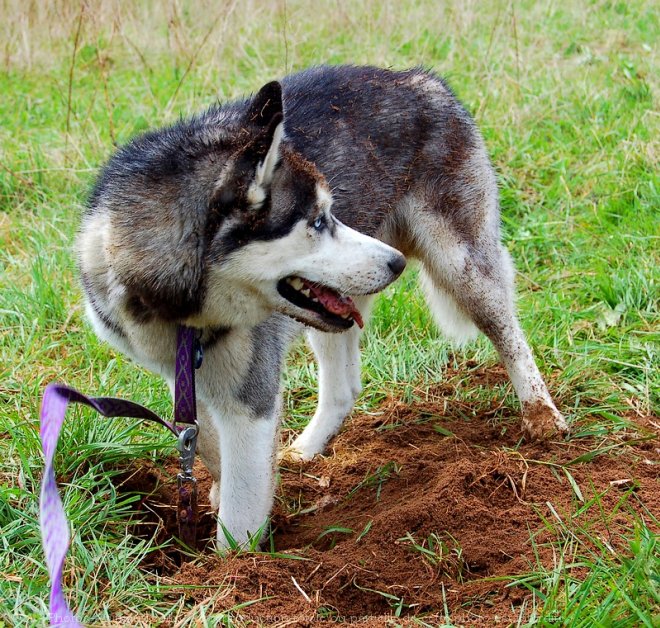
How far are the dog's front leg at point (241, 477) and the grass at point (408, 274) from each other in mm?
347

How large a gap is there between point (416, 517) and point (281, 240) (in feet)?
3.76

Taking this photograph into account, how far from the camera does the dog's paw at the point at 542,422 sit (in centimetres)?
383

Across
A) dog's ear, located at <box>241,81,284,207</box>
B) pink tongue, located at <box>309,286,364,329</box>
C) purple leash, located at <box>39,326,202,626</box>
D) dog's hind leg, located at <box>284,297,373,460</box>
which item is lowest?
dog's hind leg, located at <box>284,297,373,460</box>

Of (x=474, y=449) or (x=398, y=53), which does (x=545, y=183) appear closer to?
(x=398, y=53)

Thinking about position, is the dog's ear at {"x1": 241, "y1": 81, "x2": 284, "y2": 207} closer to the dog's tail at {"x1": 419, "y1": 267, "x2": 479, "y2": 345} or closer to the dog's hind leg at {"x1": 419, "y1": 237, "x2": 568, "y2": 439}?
the dog's hind leg at {"x1": 419, "y1": 237, "x2": 568, "y2": 439}

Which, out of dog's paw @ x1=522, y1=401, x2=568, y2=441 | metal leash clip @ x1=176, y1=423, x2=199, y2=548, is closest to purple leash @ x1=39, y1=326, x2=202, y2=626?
metal leash clip @ x1=176, y1=423, x2=199, y2=548

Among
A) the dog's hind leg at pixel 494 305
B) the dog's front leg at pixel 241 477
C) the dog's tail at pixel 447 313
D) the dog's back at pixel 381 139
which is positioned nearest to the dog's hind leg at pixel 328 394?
the dog's tail at pixel 447 313

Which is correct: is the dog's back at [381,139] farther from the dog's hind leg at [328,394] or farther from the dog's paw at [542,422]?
the dog's paw at [542,422]

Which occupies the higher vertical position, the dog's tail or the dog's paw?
the dog's tail

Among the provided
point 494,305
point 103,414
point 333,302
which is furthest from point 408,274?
point 103,414

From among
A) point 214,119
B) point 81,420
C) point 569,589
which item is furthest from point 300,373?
point 569,589

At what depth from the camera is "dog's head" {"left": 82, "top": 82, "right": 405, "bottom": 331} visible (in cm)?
274

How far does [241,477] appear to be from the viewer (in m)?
3.19

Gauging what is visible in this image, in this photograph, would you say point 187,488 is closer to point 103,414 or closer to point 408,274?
point 103,414
